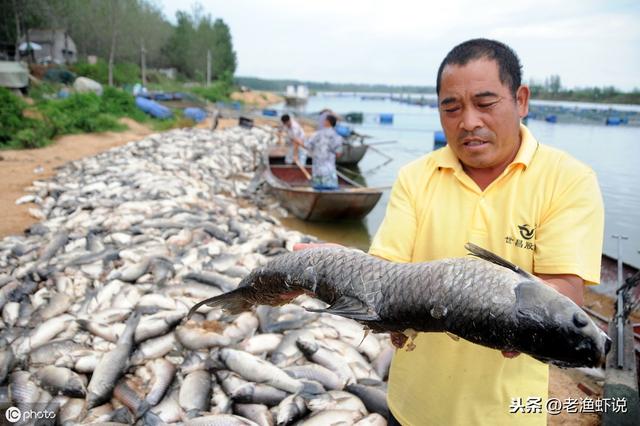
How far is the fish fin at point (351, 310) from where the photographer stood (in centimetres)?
184

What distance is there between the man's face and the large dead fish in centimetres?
52

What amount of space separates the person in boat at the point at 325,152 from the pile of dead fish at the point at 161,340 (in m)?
3.92

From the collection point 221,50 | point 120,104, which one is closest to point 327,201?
point 120,104

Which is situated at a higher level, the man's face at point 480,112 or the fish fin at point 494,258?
the man's face at point 480,112

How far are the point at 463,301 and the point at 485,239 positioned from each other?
0.44 metres

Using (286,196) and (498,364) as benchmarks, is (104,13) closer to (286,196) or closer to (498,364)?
(286,196)

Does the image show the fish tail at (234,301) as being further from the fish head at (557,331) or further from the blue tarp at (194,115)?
the blue tarp at (194,115)

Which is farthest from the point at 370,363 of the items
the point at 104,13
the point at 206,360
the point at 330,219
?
the point at 104,13

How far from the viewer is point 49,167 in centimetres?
1425

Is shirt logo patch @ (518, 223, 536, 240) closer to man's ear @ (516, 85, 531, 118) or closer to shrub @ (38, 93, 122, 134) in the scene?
man's ear @ (516, 85, 531, 118)

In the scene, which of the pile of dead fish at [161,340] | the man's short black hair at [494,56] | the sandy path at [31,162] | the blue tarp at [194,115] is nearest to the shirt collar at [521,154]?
the man's short black hair at [494,56]

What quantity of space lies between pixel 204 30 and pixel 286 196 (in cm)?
6842

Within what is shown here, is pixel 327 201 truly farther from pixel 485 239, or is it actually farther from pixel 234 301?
pixel 485 239

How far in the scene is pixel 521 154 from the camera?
1948 mm
